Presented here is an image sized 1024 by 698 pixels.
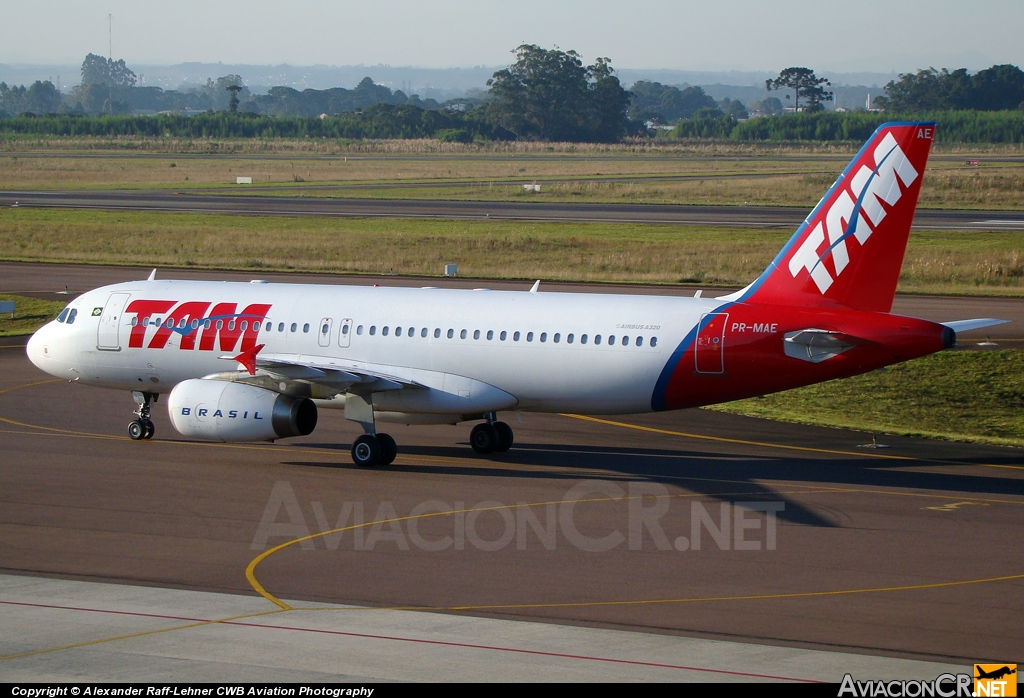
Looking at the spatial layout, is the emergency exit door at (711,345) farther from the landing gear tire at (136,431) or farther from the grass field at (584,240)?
the landing gear tire at (136,431)

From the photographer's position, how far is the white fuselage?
30.0 metres

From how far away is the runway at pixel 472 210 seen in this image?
9331cm

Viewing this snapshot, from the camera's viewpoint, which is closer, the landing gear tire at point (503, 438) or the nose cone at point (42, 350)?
the landing gear tire at point (503, 438)

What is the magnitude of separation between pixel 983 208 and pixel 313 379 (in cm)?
8712

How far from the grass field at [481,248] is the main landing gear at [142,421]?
37.2m

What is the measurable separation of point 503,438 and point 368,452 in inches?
156

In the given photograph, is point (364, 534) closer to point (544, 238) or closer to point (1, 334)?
point (1, 334)

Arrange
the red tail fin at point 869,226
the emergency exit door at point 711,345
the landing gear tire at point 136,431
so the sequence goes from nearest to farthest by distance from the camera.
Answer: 1. the red tail fin at point 869,226
2. the emergency exit door at point 711,345
3. the landing gear tire at point 136,431

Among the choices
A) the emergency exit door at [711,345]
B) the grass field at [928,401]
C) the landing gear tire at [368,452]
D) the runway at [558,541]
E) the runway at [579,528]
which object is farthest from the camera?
the grass field at [928,401]

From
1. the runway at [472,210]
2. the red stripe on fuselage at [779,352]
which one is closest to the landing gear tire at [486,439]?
the red stripe on fuselage at [779,352]

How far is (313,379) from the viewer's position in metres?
29.9

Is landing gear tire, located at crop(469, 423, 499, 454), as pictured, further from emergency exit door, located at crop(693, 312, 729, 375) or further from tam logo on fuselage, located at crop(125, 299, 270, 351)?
tam logo on fuselage, located at crop(125, 299, 270, 351)

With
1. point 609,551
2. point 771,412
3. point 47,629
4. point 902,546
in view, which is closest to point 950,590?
point 902,546

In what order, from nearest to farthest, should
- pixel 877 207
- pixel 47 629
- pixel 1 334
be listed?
pixel 47 629 < pixel 877 207 < pixel 1 334
